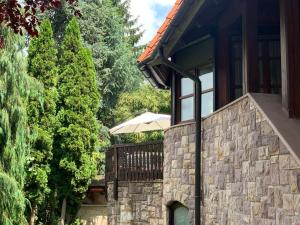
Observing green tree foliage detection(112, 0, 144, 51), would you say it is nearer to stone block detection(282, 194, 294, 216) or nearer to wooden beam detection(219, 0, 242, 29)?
wooden beam detection(219, 0, 242, 29)

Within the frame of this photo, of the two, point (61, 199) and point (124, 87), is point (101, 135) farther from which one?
point (61, 199)

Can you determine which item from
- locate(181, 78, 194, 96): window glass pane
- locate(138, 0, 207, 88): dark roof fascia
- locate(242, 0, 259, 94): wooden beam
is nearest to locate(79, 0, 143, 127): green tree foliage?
locate(181, 78, 194, 96): window glass pane

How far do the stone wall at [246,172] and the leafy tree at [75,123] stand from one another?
32.1ft

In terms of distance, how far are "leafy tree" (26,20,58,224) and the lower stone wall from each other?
16.0 ft

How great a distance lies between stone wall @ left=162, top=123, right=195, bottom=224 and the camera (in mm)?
7797

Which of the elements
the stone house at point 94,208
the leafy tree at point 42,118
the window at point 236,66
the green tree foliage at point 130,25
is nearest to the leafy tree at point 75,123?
the leafy tree at point 42,118

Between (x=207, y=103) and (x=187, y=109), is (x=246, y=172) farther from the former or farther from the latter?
(x=187, y=109)

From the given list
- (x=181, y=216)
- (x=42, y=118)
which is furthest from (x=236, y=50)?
(x=42, y=118)

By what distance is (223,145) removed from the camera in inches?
242

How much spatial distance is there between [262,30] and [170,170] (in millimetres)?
3012

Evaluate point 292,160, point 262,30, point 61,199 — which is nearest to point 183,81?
point 262,30

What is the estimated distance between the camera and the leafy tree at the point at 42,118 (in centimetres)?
1545

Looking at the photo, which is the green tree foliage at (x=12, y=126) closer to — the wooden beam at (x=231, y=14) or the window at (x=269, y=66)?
the wooden beam at (x=231, y=14)

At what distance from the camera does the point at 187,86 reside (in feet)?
29.9
